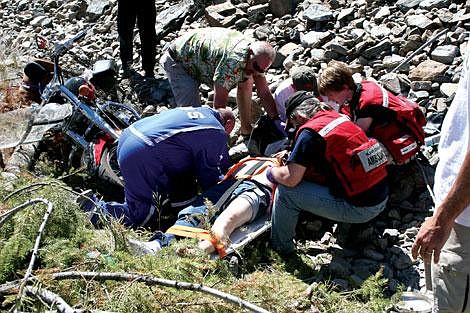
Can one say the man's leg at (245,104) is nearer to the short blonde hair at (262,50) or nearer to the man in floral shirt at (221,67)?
the man in floral shirt at (221,67)

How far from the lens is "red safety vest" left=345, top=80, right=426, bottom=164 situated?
5117 mm

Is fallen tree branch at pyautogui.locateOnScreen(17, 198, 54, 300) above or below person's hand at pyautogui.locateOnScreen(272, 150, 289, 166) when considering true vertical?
Result: above

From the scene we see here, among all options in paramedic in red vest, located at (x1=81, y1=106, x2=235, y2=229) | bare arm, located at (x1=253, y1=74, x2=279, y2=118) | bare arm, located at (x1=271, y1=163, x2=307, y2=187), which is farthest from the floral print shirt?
bare arm, located at (x1=271, y1=163, x2=307, y2=187)

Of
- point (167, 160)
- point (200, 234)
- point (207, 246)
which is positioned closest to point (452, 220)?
point (207, 246)

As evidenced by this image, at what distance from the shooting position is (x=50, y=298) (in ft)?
9.53

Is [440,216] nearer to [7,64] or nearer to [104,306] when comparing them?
[104,306]

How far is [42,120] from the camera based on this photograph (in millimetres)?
6465

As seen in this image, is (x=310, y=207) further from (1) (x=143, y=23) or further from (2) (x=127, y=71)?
(2) (x=127, y=71)

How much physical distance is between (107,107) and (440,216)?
4270mm

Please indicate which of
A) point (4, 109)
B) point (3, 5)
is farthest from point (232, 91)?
point (3, 5)

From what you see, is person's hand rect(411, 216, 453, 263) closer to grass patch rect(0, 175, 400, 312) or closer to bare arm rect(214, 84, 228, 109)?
grass patch rect(0, 175, 400, 312)

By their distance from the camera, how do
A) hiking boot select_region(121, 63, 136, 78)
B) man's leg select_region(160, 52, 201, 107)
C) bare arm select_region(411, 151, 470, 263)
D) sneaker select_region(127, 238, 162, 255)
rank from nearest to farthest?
bare arm select_region(411, 151, 470, 263)
sneaker select_region(127, 238, 162, 255)
man's leg select_region(160, 52, 201, 107)
hiking boot select_region(121, 63, 136, 78)

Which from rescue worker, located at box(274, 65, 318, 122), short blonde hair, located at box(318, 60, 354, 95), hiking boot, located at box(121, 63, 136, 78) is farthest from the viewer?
hiking boot, located at box(121, 63, 136, 78)

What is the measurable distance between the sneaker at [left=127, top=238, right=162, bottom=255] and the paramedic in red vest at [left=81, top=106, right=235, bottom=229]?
0.55 m
